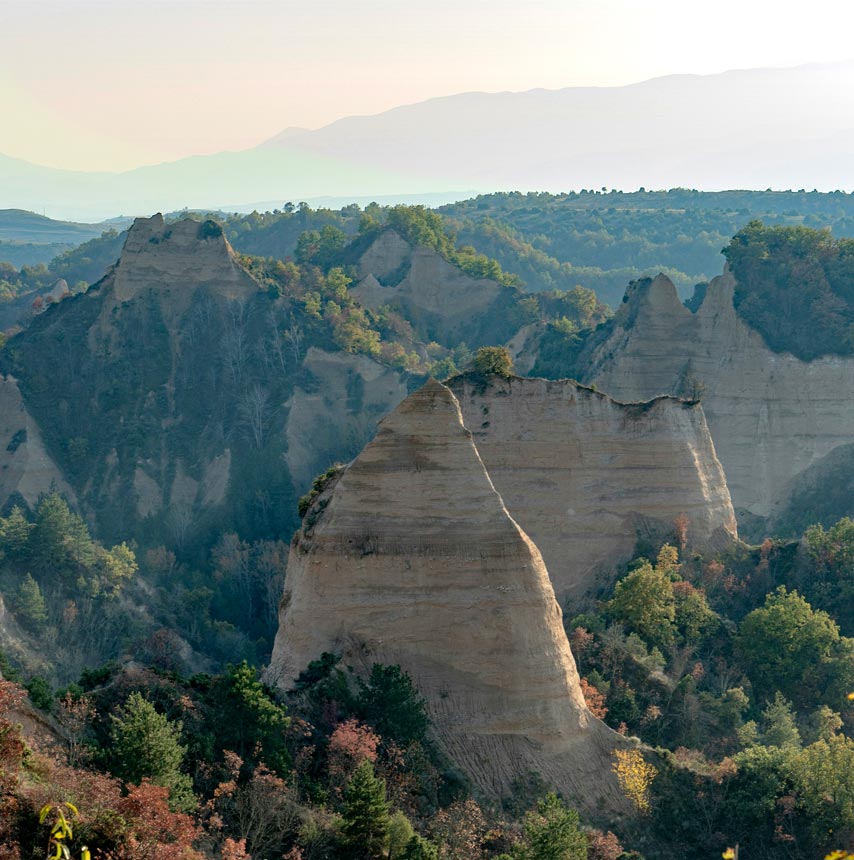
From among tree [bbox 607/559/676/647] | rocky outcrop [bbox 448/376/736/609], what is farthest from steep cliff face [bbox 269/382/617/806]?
rocky outcrop [bbox 448/376/736/609]

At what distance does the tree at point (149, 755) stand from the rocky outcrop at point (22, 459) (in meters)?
55.2

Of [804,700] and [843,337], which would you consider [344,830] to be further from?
[843,337]

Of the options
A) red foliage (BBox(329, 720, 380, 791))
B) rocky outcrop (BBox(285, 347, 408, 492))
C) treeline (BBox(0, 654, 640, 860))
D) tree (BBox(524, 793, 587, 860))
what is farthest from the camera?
rocky outcrop (BBox(285, 347, 408, 492))

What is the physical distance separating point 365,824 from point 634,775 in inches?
404

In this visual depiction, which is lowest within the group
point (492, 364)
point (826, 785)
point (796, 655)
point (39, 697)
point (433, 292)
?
point (826, 785)

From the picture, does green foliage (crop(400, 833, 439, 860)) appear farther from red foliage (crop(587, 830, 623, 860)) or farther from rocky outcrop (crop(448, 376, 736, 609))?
rocky outcrop (crop(448, 376, 736, 609))

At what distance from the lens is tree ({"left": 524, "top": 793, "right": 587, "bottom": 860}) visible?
32.7m

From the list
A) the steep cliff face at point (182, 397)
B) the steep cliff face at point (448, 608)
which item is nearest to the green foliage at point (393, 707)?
the steep cliff face at point (448, 608)

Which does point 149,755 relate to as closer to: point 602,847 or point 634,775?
point 602,847

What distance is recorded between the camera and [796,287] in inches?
3381

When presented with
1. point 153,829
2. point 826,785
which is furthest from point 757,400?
point 153,829

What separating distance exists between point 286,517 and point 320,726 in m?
49.6

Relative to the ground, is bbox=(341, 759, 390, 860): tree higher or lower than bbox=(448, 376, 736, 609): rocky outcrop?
lower

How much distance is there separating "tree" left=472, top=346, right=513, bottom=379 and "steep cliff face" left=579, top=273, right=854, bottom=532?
2613 cm
